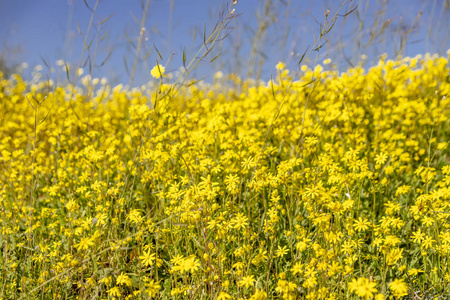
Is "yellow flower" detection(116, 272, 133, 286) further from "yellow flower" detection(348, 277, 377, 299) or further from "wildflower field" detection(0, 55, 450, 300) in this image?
"yellow flower" detection(348, 277, 377, 299)

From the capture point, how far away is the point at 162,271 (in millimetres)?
2182

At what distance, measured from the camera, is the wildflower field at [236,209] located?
1608mm

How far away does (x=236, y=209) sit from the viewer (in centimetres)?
203

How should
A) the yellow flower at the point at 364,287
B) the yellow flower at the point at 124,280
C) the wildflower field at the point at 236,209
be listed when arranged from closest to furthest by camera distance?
the yellow flower at the point at 364,287
the yellow flower at the point at 124,280
the wildflower field at the point at 236,209

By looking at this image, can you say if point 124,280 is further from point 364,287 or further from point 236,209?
point 364,287

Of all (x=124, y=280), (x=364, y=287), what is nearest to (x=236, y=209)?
(x=124, y=280)

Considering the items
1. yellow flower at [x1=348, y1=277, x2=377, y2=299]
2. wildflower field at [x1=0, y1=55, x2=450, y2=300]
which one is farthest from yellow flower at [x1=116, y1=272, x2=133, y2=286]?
yellow flower at [x1=348, y1=277, x2=377, y2=299]

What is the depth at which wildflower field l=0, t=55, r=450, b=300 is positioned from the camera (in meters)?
1.61

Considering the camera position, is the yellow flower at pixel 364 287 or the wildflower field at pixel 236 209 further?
the wildflower field at pixel 236 209

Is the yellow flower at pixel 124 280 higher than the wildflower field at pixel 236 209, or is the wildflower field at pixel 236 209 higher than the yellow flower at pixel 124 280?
the wildflower field at pixel 236 209

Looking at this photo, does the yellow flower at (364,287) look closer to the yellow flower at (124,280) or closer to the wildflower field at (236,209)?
the wildflower field at (236,209)

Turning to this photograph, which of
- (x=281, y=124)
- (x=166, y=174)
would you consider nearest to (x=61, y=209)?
(x=166, y=174)

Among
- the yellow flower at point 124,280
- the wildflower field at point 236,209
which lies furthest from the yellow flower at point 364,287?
the yellow flower at point 124,280

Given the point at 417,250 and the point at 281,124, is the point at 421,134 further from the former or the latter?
the point at 417,250
